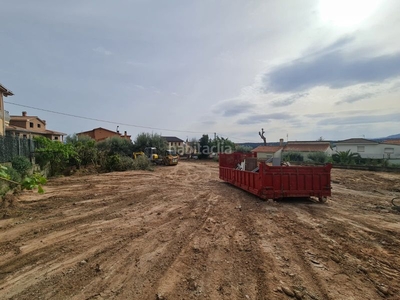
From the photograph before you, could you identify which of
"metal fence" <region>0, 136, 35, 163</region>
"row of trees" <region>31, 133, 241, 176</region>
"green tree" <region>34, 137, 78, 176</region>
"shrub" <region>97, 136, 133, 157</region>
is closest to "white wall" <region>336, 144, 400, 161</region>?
"row of trees" <region>31, 133, 241, 176</region>

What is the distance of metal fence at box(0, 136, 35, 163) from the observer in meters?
11.5

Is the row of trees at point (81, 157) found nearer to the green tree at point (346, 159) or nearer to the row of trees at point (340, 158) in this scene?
the row of trees at point (340, 158)

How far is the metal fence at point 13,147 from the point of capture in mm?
11531

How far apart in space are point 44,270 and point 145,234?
2052 mm

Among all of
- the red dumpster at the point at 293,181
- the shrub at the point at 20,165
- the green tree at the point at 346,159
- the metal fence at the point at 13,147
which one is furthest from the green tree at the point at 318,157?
the metal fence at the point at 13,147

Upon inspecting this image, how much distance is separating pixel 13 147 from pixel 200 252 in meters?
14.2

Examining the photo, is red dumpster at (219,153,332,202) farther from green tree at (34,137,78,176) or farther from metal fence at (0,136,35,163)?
green tree at (34,137,78,176)

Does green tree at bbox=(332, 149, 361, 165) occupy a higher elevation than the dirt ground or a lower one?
higher

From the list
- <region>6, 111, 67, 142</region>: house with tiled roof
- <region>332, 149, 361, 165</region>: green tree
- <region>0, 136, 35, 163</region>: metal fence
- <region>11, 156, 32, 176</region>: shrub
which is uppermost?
<region>6, 111, 67, 142</region>: house with tiled roof

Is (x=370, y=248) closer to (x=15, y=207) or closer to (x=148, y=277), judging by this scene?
(x=148, y=277)

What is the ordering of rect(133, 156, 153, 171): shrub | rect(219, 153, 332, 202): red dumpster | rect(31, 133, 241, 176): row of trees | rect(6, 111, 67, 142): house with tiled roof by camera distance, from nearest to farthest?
rect(219, 153, 332, 202): red dumpster
rect(31, 133, 241, 176): row of trees
rect(133, 156, 153, 171): shrub
rect(6, 111, 67, 142): house with tiled roof

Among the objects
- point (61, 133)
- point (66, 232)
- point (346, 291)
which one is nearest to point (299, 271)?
point (346, 291)

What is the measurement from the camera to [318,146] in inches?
1601

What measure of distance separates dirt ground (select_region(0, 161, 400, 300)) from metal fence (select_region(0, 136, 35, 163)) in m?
5.40
